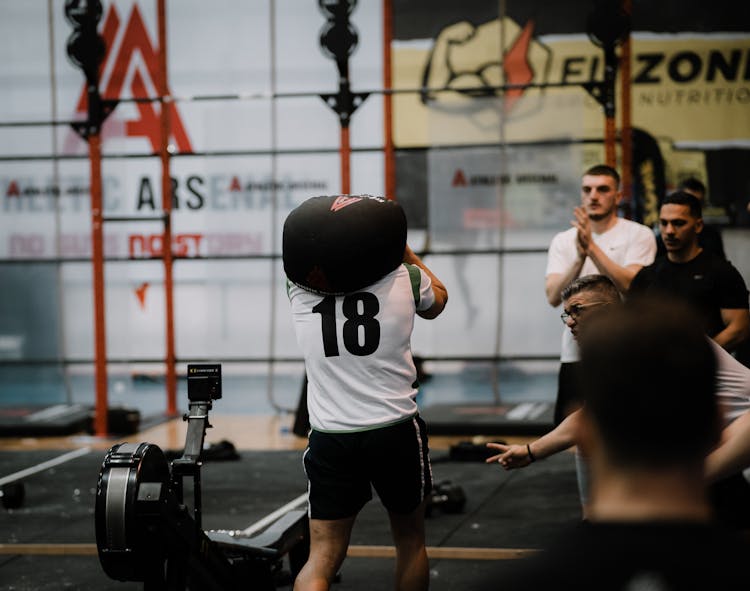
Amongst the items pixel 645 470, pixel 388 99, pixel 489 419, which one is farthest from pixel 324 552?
pixel 388 99

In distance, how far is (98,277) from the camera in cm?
836

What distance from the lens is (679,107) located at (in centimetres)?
946

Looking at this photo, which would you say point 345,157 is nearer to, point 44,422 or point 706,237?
point 706,237

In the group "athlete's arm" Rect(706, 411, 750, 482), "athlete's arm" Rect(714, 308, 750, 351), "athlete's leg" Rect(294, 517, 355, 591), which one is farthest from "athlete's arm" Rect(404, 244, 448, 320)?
"athlete's arm" Rect(714, 308, 750, 351)

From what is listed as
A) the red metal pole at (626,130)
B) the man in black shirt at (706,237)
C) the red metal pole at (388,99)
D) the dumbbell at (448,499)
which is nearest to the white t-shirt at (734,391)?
the dumbbell at (448,499)

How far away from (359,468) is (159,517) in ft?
2.08

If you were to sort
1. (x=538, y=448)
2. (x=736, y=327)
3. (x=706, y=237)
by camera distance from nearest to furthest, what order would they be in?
(x=538, y=448) < (x=736, y=327) < (x=706, y=237)

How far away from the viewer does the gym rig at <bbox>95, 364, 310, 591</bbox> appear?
3393 mm

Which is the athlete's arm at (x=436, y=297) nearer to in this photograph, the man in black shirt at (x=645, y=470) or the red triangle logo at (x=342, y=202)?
the red triangle logo at (x=342, y=202)

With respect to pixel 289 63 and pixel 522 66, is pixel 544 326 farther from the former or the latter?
pixel 289 63

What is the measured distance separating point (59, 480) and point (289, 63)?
Result: 4608mm

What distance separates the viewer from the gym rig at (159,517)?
339 cm

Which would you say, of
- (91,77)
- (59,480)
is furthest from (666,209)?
(91,77)

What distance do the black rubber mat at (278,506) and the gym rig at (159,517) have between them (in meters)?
1.08
